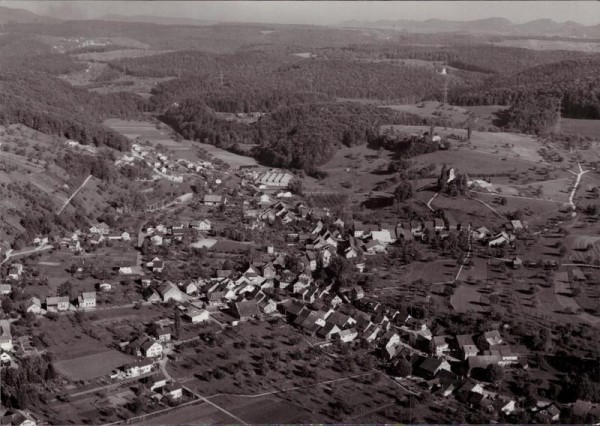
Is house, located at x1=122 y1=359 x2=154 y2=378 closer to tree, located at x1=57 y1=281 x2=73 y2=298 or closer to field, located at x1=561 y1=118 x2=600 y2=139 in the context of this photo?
tree, located at x1=57 y1=281 x2=73 y2=298

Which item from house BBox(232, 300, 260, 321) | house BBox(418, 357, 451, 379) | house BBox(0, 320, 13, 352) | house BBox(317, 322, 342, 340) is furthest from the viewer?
house BBox(232, 300, 260, 321)

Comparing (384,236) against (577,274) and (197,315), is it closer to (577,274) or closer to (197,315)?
(577,274)

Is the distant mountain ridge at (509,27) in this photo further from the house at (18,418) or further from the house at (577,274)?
the house at (18,418)

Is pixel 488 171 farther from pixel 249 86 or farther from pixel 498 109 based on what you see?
pixel 249 86

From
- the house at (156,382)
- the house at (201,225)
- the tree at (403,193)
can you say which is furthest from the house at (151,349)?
the tree at (403,193)

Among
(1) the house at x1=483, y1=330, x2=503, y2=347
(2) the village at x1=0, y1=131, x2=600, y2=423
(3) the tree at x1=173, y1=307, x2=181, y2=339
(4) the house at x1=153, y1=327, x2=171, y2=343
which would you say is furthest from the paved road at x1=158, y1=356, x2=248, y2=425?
(1) the house at x1=483, y1=330, x2=503, y2=347
